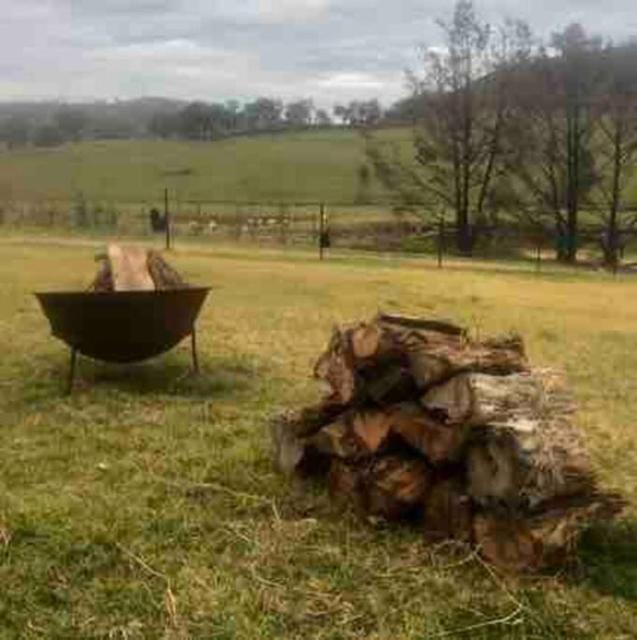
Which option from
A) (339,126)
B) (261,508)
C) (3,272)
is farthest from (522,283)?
(339,126)

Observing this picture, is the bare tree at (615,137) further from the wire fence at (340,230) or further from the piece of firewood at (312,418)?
the piece of firewood at (312,418)

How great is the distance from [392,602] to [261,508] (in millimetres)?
1215

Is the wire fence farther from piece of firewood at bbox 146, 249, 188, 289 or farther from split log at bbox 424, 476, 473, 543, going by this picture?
split log at bbox 424, 476, 473, 543

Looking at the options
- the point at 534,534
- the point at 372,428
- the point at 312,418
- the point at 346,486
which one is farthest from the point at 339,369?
the point at 534,534

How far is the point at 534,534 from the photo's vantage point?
16.3 feet

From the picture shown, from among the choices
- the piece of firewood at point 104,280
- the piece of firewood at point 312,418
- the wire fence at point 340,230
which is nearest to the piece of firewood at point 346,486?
the piece of firewood at point 312,418

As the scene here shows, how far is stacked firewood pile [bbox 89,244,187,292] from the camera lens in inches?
349

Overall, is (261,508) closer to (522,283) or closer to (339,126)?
(522,283)

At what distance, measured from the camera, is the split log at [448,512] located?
5.24 meters

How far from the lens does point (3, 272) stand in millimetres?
18062

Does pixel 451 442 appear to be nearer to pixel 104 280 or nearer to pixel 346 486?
pixel 346 486

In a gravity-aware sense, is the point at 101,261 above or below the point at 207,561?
above

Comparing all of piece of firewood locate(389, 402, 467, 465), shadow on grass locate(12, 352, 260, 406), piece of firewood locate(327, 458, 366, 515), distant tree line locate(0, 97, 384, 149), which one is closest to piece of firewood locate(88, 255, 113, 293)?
shadow on grass locate(12, 352, 260, 406)

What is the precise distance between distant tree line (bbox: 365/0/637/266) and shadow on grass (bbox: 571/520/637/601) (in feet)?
Result: 112
